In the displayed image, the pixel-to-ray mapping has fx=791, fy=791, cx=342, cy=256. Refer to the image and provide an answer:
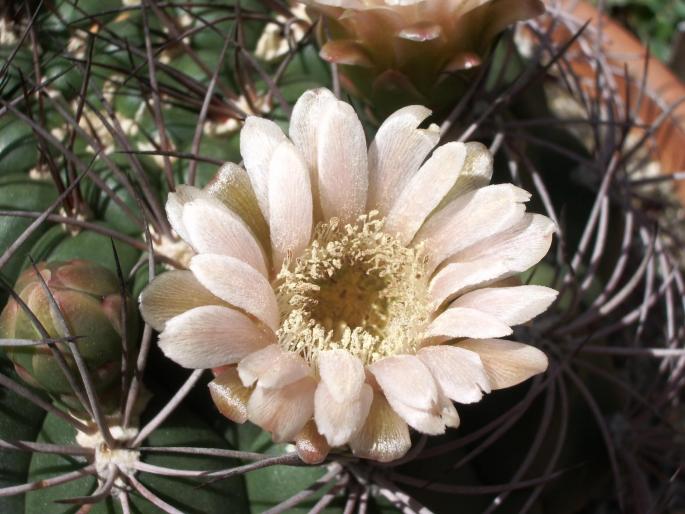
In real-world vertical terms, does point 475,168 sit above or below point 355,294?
above

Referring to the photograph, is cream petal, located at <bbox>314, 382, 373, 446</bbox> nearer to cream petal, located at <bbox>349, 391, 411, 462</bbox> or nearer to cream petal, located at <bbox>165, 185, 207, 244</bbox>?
cream petal, located at <bbox>349, 391, 411, 462</bbox>

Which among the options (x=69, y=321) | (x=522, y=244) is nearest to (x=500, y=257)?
(x=522, y=244)

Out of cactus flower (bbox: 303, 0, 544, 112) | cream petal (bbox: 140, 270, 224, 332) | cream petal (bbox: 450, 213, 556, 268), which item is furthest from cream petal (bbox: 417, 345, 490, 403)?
cactus flower (bbox: 303, 0, 544, 112)

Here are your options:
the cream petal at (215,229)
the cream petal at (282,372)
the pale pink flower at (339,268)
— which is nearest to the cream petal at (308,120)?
the pale pink flower at (339,268)

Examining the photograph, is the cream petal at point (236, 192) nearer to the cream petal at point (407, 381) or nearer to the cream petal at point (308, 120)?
the cream petal at point (308, 120)

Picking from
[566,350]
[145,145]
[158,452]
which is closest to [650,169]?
[566,350]

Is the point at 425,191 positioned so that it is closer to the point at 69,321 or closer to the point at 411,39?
the point at 411,39
